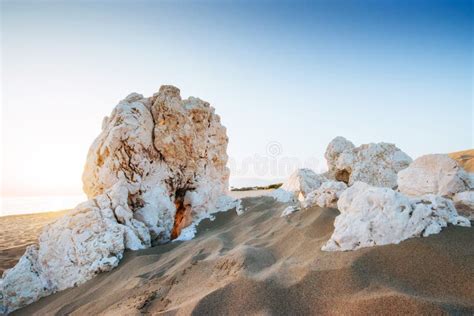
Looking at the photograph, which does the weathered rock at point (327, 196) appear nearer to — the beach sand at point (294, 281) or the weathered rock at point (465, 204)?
the beach sand at point (294, 281)

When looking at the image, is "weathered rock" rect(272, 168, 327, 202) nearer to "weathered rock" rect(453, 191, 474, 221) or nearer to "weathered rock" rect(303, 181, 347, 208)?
"weathered rock" rect(303, 181, 347, 208)

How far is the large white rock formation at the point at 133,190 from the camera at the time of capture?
357 cm

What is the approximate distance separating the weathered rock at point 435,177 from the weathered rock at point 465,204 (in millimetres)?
260

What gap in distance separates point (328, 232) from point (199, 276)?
1370mm

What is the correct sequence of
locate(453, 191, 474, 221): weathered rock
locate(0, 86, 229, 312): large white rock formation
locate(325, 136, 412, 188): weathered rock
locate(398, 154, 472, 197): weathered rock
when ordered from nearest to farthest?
1. locate(453, 191, 474, 221): weathered rock
2. locate(398, 154, 472, 197): weathered rock
3. locate(0, 86, 229, 312): large white rock formation
4. locate(325, 136, 412, 188): weathered rock

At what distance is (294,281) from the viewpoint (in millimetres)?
2078

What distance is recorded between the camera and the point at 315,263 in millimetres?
2248

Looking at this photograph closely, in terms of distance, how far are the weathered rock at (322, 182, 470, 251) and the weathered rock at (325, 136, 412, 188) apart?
3.66m

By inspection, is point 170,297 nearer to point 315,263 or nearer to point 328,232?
point 315,263

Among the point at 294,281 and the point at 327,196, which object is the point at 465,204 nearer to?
the point at 327,196

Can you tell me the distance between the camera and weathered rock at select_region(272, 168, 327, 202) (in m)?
5.49

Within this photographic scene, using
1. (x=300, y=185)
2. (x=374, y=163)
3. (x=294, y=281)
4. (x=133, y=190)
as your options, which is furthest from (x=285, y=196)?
(x=294, y=281)

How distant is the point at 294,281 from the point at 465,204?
2.05 metres

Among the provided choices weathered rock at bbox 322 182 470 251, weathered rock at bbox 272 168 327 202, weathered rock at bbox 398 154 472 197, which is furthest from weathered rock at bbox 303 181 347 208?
weathered rock at bbox 272 168 327 202
